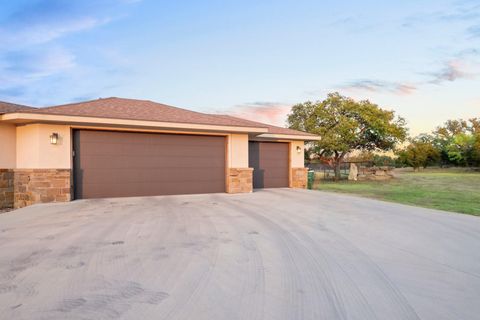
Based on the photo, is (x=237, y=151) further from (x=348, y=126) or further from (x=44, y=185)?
(x=348, y=126)

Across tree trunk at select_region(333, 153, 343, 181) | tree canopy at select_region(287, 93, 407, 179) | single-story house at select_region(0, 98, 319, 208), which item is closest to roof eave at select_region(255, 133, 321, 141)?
single-story house at select_region(0, 98, 319, 208)

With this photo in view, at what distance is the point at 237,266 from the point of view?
12.4ft

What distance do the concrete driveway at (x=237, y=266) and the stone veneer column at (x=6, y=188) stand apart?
9.62 feet

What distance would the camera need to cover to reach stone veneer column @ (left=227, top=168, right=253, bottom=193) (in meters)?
11.6

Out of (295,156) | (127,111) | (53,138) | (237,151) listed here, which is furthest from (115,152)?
(295,156)

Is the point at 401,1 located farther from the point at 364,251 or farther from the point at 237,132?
the point at 364,251

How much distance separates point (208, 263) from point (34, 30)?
11.8 meters

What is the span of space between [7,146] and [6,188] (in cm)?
132

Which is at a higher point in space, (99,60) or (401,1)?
(401,1)

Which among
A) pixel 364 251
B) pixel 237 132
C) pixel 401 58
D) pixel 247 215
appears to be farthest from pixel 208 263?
pixel 401 58

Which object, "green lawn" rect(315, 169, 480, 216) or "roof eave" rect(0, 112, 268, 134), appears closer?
"roof eave" rect(0, 112, 268, 134)

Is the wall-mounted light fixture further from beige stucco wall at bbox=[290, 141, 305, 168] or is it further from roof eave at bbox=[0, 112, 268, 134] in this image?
beige stucco wall at bbox=[290, 141, 305, 168]

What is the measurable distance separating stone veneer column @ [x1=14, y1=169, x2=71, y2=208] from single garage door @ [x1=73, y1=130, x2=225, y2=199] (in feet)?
1.52

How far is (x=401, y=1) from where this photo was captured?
10.2 metres
